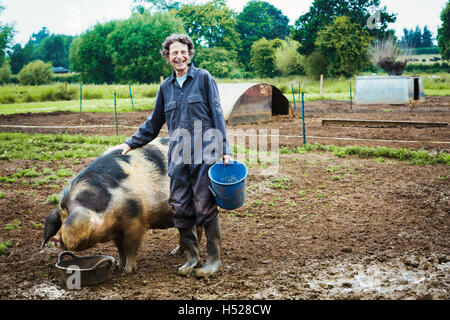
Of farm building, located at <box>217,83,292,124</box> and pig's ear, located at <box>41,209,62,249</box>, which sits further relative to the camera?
farm building, located at <box>217,83,292,124</box>

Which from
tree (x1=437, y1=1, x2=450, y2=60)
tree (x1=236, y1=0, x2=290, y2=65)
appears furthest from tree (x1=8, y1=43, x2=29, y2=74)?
tree (x1=437, y1=1, x2=450, y2=60)

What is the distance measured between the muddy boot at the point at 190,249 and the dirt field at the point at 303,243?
9 cm

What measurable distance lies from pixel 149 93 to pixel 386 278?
25.0m

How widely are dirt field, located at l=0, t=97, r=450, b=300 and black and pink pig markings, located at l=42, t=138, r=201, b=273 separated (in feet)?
1.25

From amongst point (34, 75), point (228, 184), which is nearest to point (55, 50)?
point (34, 75)

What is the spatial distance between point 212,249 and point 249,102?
1078cm

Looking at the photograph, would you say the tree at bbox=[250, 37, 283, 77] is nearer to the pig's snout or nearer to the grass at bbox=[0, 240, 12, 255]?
the grass at bbox=[0, 240, 12, 255]

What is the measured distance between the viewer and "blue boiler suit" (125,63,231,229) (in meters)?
3.35

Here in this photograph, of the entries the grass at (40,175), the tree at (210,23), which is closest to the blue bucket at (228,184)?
the grass at (40,175)

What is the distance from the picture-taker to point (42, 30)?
136m

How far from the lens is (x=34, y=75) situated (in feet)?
127

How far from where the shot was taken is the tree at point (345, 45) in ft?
131

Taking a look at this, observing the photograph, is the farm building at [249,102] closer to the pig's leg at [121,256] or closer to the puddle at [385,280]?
the pig's leg at [121,256]

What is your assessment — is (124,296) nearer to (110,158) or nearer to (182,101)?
(110,158)
